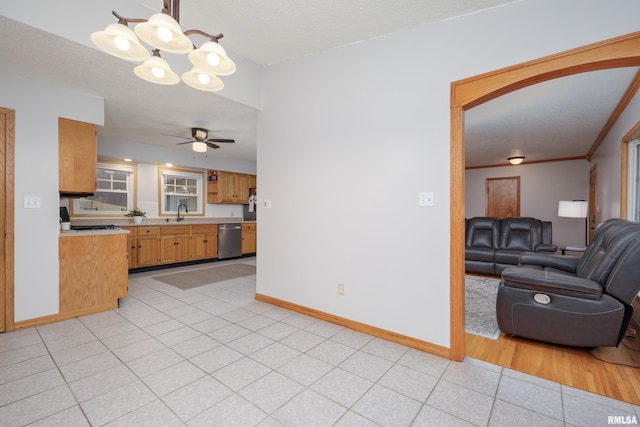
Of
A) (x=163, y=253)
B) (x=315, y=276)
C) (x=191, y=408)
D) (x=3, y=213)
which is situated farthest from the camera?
(x=163, y=253)

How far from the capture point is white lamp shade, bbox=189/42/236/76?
1.66 meters

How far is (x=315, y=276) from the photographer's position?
3068mm

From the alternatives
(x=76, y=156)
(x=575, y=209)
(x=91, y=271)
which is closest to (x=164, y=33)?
(x=76, y=156)

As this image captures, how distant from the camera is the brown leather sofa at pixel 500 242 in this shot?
4.82m

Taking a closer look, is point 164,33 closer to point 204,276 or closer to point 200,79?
point 200,79

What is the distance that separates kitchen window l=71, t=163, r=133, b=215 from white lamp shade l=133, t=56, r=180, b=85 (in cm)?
452

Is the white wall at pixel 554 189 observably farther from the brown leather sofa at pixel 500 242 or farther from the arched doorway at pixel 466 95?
the arched doorway at pixel 466 95

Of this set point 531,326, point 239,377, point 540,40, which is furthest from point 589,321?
point 239,377

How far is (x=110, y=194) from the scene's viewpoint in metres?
5.51

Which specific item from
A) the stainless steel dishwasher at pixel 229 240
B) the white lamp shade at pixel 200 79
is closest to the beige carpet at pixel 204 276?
the stainless steel dishwasher at pixel 229 240

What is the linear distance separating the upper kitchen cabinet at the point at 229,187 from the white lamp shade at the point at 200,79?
16.4 ft

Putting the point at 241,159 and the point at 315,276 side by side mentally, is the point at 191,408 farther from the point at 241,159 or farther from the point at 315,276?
the point at 241,159

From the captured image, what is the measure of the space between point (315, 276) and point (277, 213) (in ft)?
2.89

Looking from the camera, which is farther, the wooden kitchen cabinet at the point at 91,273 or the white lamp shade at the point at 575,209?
the white lamp shade at the point at 575,209
